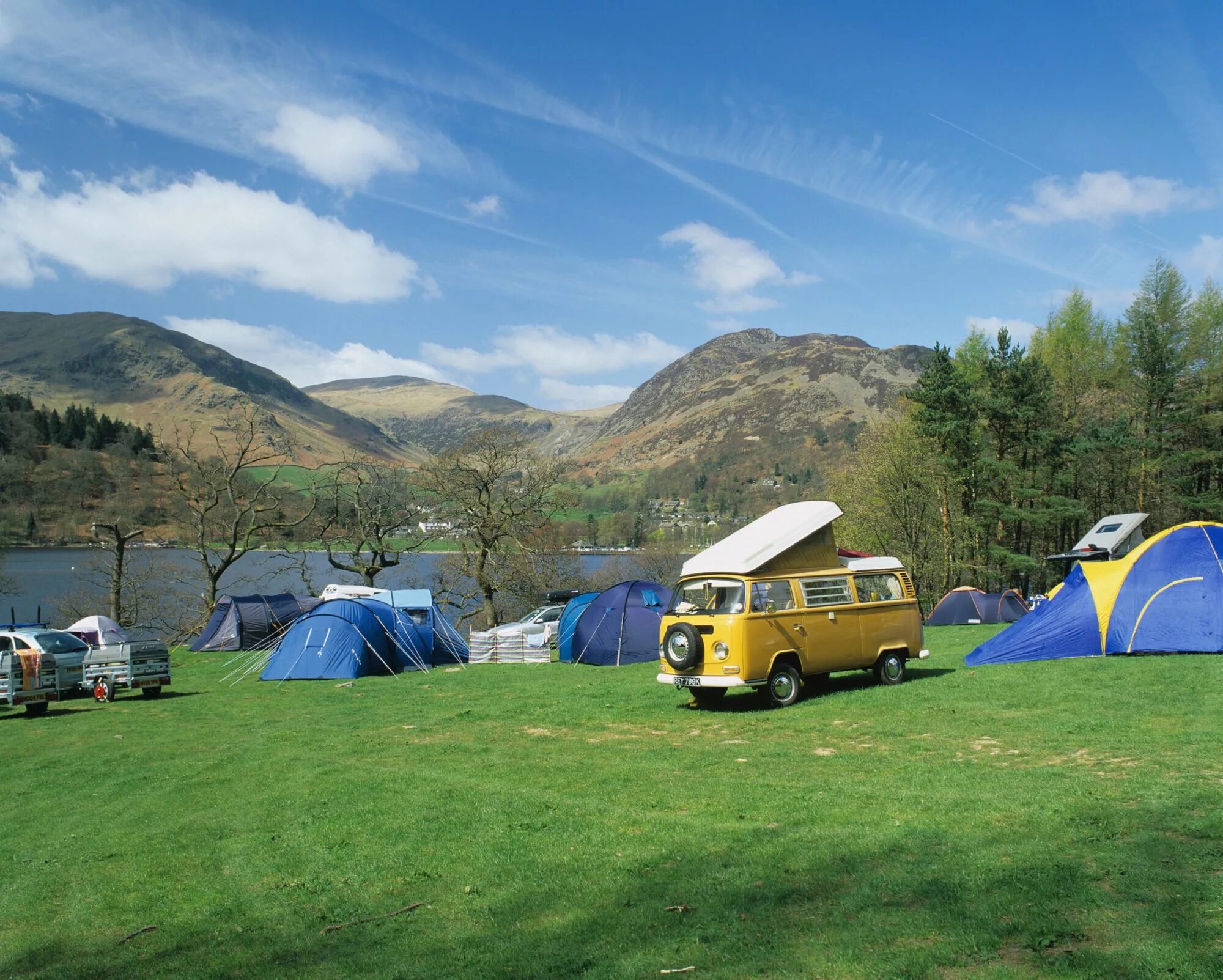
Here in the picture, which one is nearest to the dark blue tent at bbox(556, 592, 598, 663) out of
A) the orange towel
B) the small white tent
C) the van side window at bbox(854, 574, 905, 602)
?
the van side window at bbox(854, 574, 905, 602)

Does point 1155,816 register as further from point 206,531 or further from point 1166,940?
point 206,531

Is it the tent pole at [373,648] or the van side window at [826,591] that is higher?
the van side window at [826,591]

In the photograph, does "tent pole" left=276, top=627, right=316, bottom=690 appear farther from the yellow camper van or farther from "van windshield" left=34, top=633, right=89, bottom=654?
the yellow camper van

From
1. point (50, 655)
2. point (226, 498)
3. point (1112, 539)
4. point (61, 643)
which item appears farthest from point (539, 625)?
point (1112, 539)

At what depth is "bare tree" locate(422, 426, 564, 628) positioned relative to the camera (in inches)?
1527

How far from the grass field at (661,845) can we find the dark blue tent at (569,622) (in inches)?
466

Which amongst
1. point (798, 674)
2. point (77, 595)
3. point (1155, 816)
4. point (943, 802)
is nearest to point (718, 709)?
point (798, 674)

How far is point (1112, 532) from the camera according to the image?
34375 mm

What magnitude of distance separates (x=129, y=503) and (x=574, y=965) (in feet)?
218

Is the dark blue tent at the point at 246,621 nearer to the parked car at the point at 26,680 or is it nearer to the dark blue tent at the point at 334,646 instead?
the dark blue tent at the point at 334,646

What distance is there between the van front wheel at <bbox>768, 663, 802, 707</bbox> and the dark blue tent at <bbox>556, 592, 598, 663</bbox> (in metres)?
11.7

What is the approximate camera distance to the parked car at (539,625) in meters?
27.8

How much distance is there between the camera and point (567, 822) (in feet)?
25.9

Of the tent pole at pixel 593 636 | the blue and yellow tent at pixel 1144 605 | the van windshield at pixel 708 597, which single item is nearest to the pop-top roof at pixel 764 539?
the van windshield at pixel 708 597
